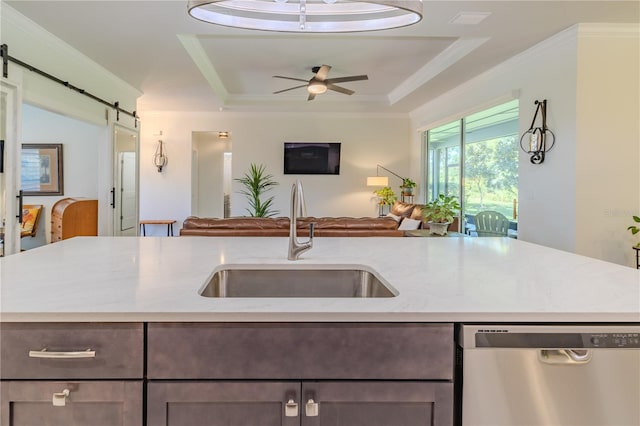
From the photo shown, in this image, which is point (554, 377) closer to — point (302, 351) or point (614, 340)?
point (614, 340)

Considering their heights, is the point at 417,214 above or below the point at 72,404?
above

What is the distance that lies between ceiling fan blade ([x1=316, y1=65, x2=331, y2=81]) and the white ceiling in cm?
18

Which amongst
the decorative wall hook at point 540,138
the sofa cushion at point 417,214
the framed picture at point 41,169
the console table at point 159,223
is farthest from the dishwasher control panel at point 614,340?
the console table at point 159,223

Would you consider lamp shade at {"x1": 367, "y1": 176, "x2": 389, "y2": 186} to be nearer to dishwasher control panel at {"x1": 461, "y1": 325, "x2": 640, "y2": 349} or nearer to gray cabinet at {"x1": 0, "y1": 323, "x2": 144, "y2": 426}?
dishwasher control panel at {"x1": 461, "y1": 325, "x2": 640, "y2": 349}

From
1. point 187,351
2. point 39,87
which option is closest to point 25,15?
point 39,87

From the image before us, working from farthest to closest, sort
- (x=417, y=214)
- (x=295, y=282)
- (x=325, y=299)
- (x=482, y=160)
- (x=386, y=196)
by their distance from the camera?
(x=386, y=196)
(x=417, y=214)
(x=482, y=160)
(x=295, y=282)
(x=325, y=299)

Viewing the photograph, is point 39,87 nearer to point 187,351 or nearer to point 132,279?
point 132,279

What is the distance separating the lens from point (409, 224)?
558cm

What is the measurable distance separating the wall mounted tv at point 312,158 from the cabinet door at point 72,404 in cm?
680

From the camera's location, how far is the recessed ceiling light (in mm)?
3010

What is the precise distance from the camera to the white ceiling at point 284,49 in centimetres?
301

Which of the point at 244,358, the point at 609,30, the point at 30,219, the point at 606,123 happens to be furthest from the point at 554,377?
the point at 30,219

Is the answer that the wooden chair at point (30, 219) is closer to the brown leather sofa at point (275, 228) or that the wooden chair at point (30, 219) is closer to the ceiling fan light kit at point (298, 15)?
the brown leather sofa at point (275, 228)

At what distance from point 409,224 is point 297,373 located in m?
4.82
